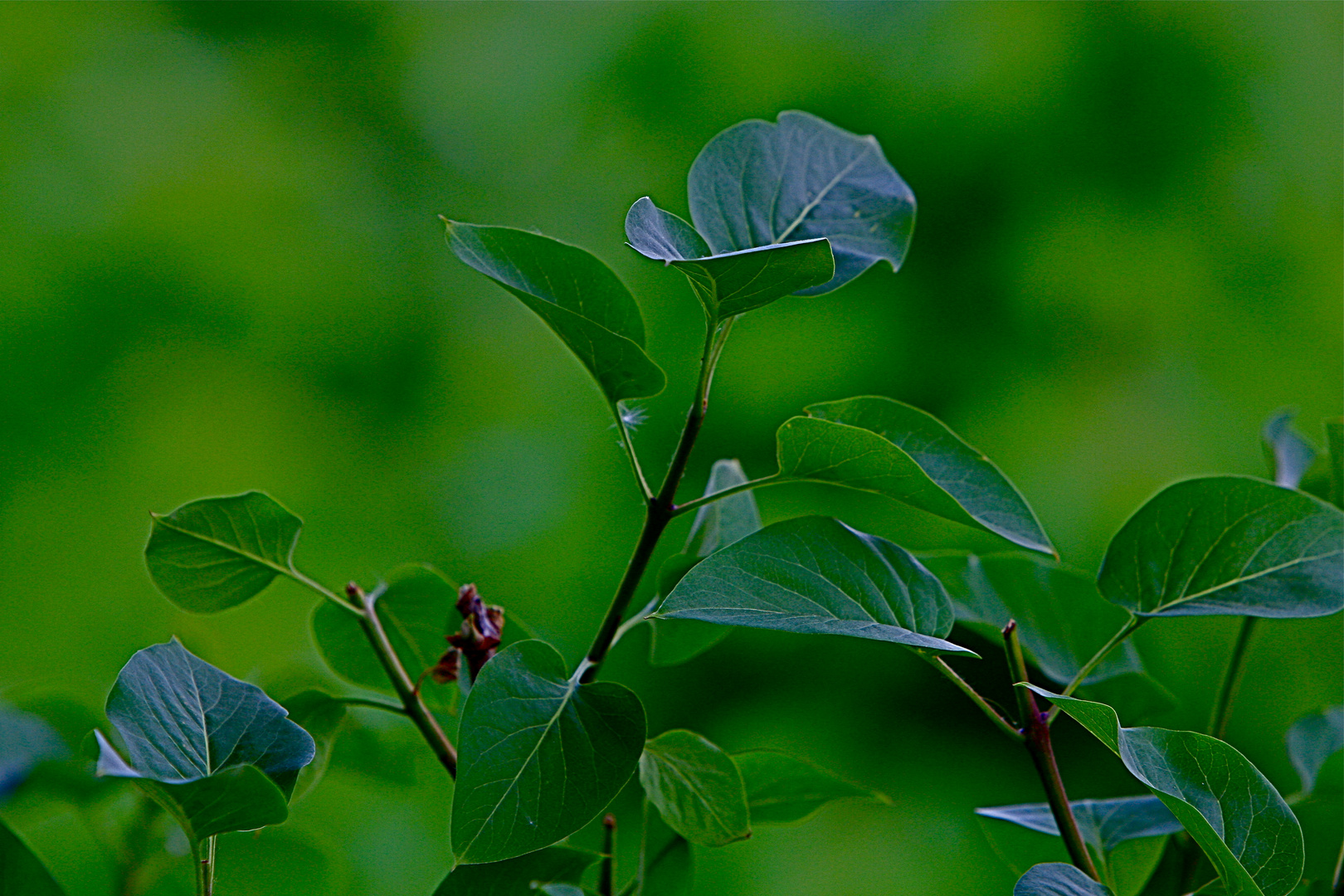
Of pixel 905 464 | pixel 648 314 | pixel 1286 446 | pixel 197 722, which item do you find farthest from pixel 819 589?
pixel 648 314

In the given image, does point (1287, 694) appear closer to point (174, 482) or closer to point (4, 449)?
point (174, 482)

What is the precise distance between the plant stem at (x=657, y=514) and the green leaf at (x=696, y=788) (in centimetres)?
3

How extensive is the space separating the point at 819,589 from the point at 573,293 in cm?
9

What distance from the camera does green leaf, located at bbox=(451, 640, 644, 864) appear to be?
0.64ft

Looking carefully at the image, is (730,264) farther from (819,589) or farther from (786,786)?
(786,786)

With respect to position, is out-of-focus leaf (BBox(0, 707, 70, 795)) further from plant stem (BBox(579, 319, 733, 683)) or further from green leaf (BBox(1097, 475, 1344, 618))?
green leaf (BBox(1097, 475, 1344, 618))

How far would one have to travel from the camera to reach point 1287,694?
3.23 ft

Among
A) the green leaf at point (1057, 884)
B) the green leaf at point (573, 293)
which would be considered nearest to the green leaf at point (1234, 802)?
the green leaf at point (1057, 884)

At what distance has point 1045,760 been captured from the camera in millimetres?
230

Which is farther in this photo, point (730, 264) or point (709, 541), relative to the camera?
point (709, 541)

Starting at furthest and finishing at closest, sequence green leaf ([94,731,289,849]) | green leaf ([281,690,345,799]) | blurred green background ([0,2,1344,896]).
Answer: blurred green background ([0,2,1344,896])
green leaf ([281,690,345,799])
green leaf ([94,731,289,849])

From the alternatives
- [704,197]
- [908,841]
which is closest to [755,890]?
[908,841]

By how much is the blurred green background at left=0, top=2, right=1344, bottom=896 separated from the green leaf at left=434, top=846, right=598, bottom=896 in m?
0.73

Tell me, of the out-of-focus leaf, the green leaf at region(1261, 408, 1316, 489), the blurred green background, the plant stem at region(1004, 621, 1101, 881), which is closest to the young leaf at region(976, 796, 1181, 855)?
the plant stem at region(1004, 621, 1101, 881)
